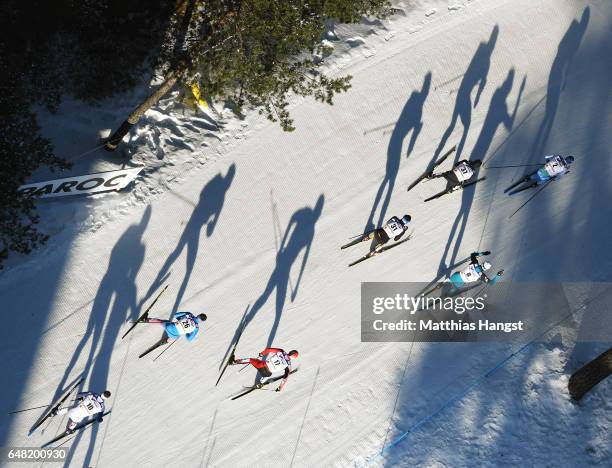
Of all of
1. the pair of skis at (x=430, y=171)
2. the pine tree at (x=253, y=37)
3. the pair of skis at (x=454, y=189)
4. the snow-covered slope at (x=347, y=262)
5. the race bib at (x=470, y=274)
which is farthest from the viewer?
the pair of skis at (x=430, y=171)

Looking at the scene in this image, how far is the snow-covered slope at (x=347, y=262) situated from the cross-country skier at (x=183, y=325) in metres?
0.79

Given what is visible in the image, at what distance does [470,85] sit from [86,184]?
44.0 ft

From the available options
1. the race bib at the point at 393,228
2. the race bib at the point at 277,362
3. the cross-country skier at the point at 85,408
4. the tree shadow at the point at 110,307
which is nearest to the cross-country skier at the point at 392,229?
the race bib at the point at 393,228

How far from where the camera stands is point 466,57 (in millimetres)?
19375

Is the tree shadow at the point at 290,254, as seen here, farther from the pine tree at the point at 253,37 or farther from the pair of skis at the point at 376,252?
the pine tree at the point at 253,37

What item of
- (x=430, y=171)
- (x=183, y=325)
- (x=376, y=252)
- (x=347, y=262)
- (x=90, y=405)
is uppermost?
(x=183, y=325)

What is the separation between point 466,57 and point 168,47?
1026 centimetres

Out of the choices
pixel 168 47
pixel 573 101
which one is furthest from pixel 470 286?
pixel 168 47

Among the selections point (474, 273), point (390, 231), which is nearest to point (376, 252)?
point (390, 231)

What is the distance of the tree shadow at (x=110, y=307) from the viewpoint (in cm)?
1794

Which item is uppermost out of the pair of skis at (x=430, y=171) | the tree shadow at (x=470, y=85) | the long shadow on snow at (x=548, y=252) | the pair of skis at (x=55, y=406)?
the tree shadow at (x=470, y=85)

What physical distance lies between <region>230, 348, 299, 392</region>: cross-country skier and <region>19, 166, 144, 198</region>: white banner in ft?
22.4

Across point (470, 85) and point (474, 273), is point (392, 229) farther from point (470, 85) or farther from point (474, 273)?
point (470, 85)

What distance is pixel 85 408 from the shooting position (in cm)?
1716
